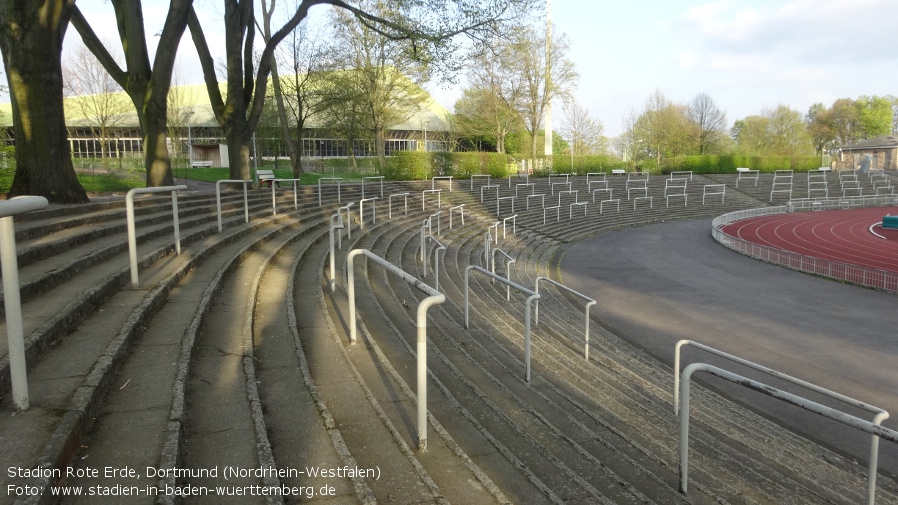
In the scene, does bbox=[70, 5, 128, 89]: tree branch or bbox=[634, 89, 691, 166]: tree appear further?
bbox=[634, 89, 691, 166]: tree

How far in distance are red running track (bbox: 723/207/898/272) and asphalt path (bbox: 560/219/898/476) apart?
15.4ft

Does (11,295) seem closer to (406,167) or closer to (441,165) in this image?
(406,167)

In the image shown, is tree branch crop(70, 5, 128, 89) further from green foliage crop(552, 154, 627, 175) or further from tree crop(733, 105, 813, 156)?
tree crop(733, 105, 813, 156)

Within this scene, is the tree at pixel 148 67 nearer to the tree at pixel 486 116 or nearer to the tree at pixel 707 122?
the tree at pixel 486 116

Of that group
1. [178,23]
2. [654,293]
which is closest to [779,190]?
[654,293]

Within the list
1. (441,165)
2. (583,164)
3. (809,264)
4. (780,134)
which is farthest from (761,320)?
(780,134)

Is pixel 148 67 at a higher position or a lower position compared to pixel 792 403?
higher

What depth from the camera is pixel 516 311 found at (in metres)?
11.4

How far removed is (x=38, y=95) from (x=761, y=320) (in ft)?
50.7

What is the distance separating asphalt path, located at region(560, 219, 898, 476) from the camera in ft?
28.8

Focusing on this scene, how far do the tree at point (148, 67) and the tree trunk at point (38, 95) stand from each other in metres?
3.52

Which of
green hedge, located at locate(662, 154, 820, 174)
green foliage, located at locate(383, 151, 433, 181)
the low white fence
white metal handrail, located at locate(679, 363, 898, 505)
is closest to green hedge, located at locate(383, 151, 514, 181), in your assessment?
green foliage, located at locate(383, 151, 433, 181)

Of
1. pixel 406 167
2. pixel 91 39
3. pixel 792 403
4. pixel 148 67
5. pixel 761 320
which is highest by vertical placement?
pixel 91 39

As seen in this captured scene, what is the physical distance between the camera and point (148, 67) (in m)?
14.3
